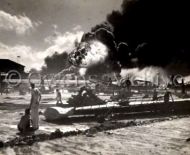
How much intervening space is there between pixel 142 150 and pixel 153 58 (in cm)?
4622

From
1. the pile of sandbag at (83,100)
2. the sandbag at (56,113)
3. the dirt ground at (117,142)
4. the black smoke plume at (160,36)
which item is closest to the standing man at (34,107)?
the dirt ground at (117,142)

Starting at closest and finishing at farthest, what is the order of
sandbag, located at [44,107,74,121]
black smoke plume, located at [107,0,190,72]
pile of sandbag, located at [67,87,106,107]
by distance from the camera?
sandbag, located at [44,107,74,121], pile of sandbag, located at [67,87,106,107], black smoke plume, located at [107,0,190,72]

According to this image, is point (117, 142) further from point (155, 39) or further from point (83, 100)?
point (155, 39)

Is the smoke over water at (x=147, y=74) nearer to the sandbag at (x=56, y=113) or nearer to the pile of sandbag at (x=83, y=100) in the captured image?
the pile of sandbag at (x=83, y=100)

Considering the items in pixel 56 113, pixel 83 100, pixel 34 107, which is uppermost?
pixel 83 100

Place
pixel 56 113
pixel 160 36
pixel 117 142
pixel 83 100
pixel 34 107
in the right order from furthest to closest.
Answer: pixel 160 36 < pixel 83 100 < pixel 56 113 < pixel 34 107 < pixel 117 142

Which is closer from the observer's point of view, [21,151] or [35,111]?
[21,151]

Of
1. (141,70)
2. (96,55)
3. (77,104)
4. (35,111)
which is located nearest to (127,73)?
(141,70)

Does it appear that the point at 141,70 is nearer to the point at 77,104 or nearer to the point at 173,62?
the point at 173,62

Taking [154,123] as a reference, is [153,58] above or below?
above

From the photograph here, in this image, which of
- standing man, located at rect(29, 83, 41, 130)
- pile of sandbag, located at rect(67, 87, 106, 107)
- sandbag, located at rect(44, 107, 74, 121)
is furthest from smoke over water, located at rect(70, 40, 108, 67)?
standing man, located at rect(29, 83, 41, 130)

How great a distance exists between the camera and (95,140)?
8.98 meters

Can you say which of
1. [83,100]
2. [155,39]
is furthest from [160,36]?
[83,100]

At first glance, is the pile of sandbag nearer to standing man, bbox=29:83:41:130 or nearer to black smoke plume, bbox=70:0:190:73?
standing man, bbox=29:83:41:130
